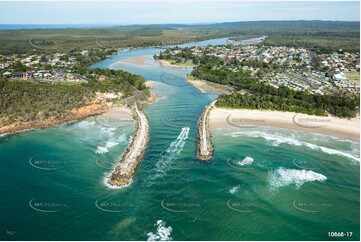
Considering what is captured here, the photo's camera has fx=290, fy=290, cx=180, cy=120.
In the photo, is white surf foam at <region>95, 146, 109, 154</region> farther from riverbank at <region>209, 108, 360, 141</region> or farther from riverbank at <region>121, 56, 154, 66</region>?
riverbank at <region>121, 56, 154, 66</region>

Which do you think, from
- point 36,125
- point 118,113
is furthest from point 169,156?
point 36,125

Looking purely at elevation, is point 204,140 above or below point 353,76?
below

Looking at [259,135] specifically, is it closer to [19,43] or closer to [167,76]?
[167,76]

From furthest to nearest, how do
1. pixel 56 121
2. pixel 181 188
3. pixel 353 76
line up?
pixel 353 76 → pixel 56 121 → pixel 181 188

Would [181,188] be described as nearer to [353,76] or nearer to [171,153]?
[171,153]

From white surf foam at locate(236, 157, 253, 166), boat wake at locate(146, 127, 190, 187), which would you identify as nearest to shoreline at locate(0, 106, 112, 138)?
boat wake at locate(146, 127, 190, 187)

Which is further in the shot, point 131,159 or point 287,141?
point 287,141
